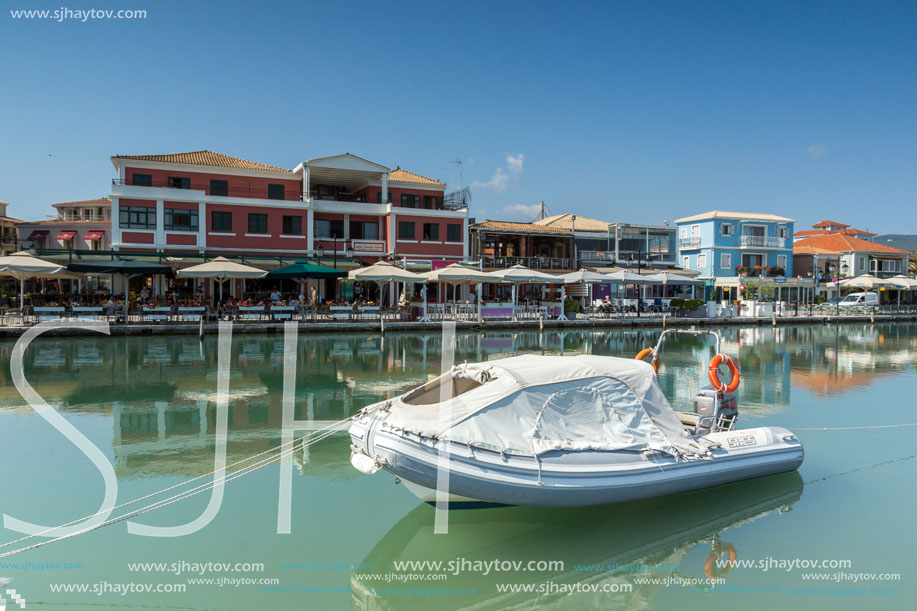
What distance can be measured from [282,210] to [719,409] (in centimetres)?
3264

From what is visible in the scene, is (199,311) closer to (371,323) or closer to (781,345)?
(371,323)

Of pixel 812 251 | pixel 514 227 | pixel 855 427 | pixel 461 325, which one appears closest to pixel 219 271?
pixel 461 325

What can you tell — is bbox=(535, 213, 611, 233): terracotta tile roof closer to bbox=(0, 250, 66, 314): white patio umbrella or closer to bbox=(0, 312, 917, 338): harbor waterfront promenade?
bbox=(0, 312, 917, 338): harbor waterfront promenade

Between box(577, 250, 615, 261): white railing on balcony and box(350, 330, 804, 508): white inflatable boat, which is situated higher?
box(577, 250, 615, 261): white railing on balcony

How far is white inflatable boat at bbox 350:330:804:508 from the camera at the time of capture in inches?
278

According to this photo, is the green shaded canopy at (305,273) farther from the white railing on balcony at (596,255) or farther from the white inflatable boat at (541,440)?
the white railing on balcony at (596,255)

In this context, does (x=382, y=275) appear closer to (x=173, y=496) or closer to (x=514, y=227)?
(x=514, y=227)

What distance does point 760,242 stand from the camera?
55062 millimetres

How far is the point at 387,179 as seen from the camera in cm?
4103

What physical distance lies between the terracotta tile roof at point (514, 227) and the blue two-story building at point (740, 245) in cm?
1642

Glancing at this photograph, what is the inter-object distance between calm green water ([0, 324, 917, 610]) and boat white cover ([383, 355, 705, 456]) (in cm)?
129

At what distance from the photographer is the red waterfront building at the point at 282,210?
Answer: 3512cm

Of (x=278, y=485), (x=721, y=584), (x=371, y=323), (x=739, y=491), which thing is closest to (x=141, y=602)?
(x=278, y=485)

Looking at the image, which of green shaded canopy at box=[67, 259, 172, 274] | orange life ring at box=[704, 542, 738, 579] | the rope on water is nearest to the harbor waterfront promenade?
green shaded canopy at box=[67, 259, 172, 274]
